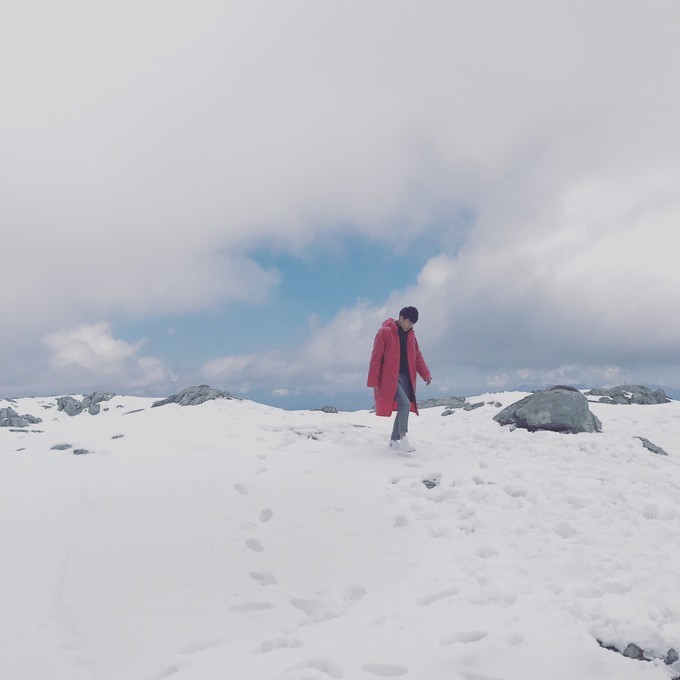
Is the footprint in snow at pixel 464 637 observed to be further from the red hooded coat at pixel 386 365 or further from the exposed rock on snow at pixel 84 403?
the exposed rock on snow at pixel 84 403

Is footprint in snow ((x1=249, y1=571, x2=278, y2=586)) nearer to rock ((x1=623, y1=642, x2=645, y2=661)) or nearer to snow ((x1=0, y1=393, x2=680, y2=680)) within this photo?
snow ((x1=0, y1=393, x2=680, y2=680))

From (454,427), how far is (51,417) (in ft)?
164

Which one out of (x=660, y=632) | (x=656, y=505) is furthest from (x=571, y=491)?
(x=660, y=632)

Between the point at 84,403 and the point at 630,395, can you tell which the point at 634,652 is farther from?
the point at 84,403

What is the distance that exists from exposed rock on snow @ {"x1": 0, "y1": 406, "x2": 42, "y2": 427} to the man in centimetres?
3658

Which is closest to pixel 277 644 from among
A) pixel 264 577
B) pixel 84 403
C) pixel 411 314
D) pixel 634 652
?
pixel 264 577

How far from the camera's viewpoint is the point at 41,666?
4.90m

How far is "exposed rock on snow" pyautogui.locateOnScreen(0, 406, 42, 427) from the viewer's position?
38.5 metres

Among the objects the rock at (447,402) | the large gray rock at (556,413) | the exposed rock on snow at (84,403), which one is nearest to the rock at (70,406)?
the exposed rock on snow at (84,403)

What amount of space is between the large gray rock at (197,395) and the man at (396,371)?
1021 centimetres

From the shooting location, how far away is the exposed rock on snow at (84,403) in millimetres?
44797

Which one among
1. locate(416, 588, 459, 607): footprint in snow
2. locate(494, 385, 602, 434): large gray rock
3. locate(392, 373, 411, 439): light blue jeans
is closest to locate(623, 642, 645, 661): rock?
locate(416, 588, 459, 607): footprint in snow

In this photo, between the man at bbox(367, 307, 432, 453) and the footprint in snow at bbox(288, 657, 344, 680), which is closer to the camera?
the footprint in snow at bbox(288, 657, 344, 680)

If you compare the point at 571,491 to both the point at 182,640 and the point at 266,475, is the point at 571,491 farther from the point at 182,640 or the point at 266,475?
the point at 182,640
